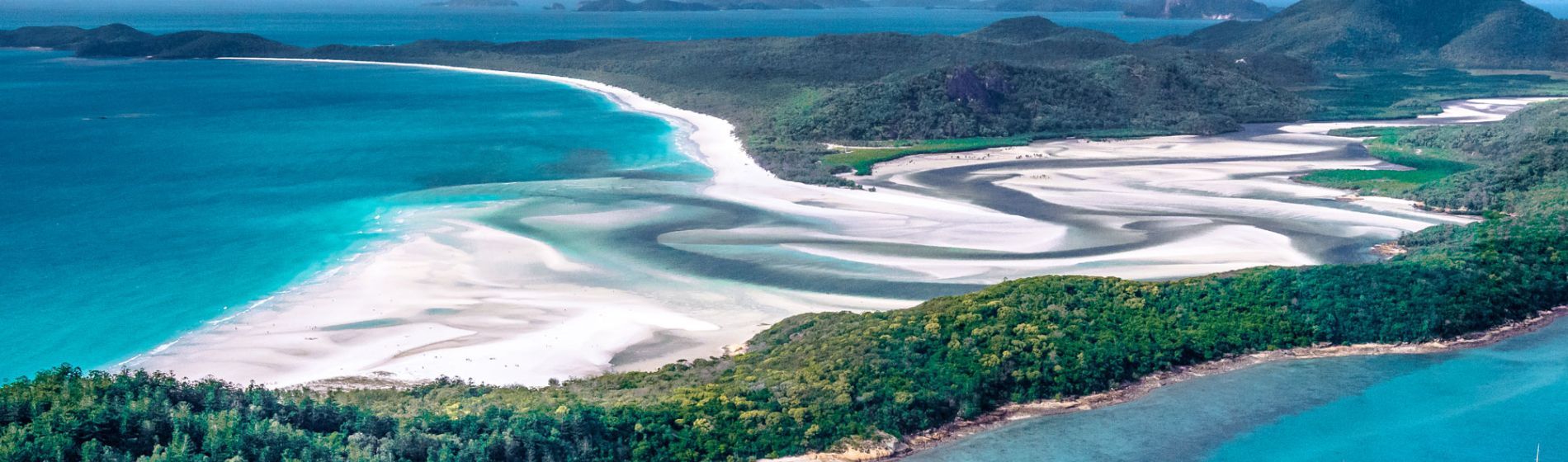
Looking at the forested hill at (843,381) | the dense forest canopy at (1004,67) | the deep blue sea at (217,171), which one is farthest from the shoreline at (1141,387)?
the dense forest canopy at (1004,67)

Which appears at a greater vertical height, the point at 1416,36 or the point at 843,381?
the point at 1416,36

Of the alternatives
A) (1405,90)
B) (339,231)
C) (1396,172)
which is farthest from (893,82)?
(1405,90)

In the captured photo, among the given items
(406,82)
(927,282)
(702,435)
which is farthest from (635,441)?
(406,82)

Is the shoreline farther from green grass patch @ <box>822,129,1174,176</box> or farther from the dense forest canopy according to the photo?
green grass patch @ <box>822,129,1174,176</box>

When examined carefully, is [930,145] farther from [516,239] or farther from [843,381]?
[843,381]

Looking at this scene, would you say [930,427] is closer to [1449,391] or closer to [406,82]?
[1449,391]

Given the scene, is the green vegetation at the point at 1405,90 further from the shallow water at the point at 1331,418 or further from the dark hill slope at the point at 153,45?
the dark hill slope at the point at 153,45
